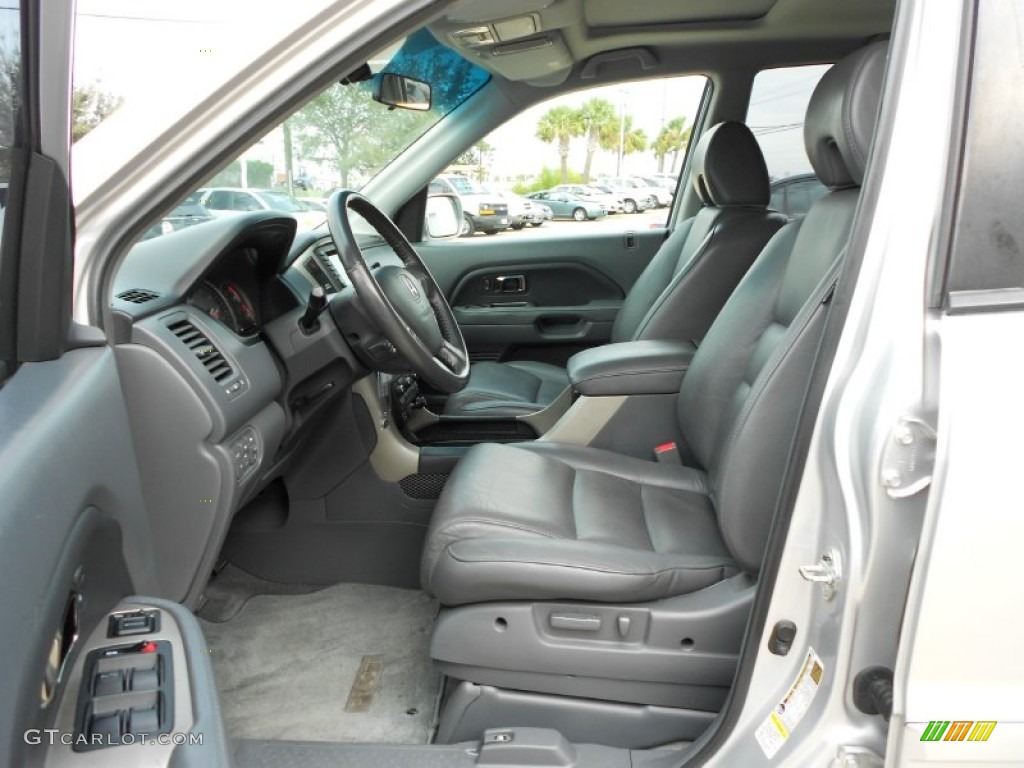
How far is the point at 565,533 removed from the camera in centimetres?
158

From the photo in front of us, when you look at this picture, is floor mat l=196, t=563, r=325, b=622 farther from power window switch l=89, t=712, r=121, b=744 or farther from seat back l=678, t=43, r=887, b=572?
power window switch l=89, t=712, r=121, b=744

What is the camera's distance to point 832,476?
108 centimetres

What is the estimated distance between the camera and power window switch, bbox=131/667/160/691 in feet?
2.84

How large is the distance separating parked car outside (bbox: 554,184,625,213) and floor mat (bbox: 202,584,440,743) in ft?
5.58

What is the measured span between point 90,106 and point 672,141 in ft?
8.55

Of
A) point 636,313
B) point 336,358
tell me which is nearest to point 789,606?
point 336,358

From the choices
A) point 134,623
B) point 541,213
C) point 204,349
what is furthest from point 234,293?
point 541,213

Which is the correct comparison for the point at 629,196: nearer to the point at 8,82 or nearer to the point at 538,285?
the point at 538,285

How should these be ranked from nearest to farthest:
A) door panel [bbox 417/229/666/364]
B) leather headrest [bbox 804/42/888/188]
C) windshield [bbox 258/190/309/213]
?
Answer: 1. leather headrest [bbox 804/42/888/188]
2. windshield [bbox 258/190/309/213]
3. door panel [bbox 417/229/666/364]

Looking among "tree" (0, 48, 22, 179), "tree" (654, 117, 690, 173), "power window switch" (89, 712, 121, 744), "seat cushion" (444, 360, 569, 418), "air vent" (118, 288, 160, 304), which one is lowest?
"seat cushion" (444, 360, 569, 418)

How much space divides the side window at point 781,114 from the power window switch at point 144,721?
232 cm

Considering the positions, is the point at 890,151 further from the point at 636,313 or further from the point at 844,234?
the point at 636,313

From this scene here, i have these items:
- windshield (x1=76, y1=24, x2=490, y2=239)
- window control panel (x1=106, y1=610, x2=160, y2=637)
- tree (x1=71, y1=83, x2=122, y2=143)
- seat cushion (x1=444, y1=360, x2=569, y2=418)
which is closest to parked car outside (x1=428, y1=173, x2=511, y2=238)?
windshield (x1=76, y1=24, x2=490, y2=239)

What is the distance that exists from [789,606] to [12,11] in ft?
3.69
